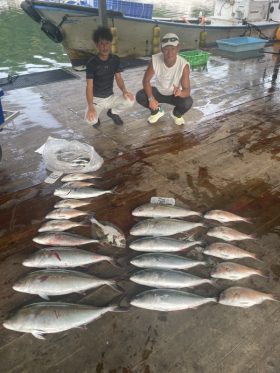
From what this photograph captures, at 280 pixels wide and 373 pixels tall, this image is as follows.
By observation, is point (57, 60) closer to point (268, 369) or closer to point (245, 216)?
point (245, 216)

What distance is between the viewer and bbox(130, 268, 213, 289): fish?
7.29 feet

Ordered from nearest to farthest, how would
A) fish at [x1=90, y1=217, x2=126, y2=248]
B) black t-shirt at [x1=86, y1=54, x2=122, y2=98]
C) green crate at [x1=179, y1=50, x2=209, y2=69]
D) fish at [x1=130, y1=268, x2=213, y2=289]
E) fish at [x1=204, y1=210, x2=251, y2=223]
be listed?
fish at [x1=130, y1=268, x2=213, y2=289]
fish at [x1=90, y1=217, x2=126, y2=248]
fish at [x1=204, y1=210, x2=251, y2=223]
black t-shirt at [x1=86, y1=54, x2=122, y2=98]
green crate at [x1=179, y1=50, x2=209, y2=69]

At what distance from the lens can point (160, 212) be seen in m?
2.93

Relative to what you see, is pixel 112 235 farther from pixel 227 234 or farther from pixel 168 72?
pixel 168 72

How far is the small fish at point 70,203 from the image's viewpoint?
3078 millimetres

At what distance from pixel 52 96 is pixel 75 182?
3251 mm

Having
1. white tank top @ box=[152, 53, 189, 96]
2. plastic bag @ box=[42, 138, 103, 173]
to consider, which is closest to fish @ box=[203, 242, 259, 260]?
plastic bag @ box=[42, 138, 103, 173]

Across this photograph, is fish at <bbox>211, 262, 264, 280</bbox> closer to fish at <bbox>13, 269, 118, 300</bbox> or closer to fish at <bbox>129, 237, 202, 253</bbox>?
fish at <bbox>129, 237, 202, 253</bbox>

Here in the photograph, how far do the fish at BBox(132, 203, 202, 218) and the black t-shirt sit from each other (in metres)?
2.48

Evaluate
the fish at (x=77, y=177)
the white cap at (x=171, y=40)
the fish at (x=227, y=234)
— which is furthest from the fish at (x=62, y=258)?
the white cap at (x=171, y=40)

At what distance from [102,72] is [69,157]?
160 centimetres

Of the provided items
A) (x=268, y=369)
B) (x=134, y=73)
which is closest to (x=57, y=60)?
(x=134, y=73)

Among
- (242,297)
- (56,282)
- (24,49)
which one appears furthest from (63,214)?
(24,49)

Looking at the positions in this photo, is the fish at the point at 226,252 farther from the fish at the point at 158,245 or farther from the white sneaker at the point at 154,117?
the white sneaker at the point at 154,117
